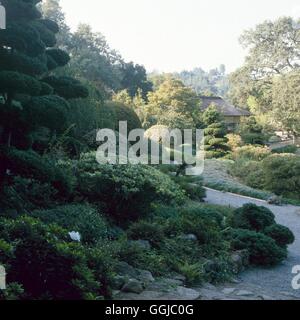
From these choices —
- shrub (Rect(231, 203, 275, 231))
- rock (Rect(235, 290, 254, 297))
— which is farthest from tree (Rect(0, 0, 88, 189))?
shrub (Rect(231, 203, 275, 231))

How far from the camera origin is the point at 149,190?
304 inches

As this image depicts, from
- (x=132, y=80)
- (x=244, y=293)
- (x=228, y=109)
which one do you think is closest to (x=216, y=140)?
(x=228, y=109)

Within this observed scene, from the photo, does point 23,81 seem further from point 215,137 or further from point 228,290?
point 215,137

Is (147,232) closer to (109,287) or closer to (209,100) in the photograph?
(109,287)

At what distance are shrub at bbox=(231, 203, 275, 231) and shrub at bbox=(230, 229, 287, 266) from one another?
93 cm

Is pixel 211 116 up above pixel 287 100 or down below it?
below

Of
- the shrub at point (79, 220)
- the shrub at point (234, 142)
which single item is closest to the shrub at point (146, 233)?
the shrub at point (79, 220)

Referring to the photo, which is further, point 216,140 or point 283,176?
point 216,140

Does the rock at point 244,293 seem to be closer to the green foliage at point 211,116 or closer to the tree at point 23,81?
the tree at point 23,81

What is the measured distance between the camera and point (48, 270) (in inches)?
140

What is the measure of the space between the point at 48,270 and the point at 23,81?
3.25m

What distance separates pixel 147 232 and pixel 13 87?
8.70ft

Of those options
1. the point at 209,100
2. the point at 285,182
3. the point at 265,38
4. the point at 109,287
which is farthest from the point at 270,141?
the point at 109,287

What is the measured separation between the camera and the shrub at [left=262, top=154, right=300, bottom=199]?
596 inches
